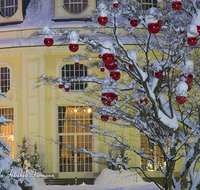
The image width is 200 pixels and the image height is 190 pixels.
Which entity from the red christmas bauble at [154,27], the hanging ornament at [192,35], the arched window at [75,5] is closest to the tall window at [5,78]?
the arched window at [75,5]

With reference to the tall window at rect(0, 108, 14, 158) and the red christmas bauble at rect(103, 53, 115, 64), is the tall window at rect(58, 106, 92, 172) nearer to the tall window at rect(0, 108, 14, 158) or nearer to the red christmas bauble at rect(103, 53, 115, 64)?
the tall window at rect(0, 108, 14, 158)

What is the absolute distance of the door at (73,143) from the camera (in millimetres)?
19516

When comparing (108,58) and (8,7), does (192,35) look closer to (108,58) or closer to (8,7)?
(108,58)

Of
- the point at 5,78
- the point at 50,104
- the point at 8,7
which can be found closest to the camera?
the point at 50,104

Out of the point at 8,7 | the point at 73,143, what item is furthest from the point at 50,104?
the point at 8,7

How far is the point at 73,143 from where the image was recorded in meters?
19.9

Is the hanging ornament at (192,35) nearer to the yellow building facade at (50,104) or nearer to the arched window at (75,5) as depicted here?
the yellow building facade at (50,104)

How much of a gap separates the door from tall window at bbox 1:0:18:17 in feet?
19.8

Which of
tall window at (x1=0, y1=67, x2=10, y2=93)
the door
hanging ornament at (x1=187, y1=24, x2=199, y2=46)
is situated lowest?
the door

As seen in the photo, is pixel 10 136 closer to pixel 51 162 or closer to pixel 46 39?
pixel 51 162

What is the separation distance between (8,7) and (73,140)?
8.24 metres

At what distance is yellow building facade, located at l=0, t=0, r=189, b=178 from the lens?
19234 millimetres

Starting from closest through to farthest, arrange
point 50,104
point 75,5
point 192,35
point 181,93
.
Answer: point 192,35 < point 181,93 < point 50,104 < point 75,5

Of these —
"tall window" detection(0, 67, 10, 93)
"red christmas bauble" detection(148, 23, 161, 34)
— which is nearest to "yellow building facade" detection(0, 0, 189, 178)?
"tall window" detection(0, 67, 10, 93)
